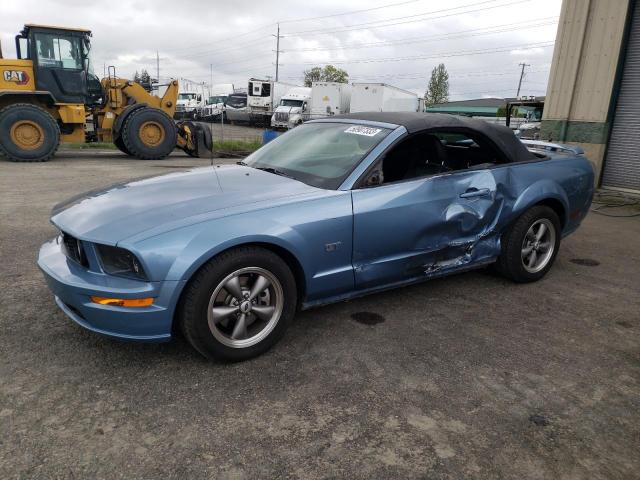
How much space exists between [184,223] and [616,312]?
11.0ft

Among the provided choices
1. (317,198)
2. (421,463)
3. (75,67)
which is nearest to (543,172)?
(317,198)

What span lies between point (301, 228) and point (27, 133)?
1140cm

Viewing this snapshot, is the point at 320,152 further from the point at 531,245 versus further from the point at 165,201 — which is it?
the point at 531,245

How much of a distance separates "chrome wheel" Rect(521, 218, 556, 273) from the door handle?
67 centimetres

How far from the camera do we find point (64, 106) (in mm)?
12195

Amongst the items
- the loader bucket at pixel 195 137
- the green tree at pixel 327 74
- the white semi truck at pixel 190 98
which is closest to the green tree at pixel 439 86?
the green tree at pixel 327 74

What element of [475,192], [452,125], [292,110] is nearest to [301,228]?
[475,192]

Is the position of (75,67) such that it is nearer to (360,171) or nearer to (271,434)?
(360,171)

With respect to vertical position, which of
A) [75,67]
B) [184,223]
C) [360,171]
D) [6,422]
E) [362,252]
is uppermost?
[75,67]

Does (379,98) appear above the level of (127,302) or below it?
above

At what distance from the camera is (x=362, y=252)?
3246 millimetres

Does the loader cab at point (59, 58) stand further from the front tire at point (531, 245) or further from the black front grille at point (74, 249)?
the front tire at point (531, 245)

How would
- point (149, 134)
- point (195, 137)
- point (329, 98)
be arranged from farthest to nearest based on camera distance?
point (329, 98)
point (195, 137)
point (149, 134)

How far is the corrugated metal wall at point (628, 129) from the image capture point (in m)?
8.79
